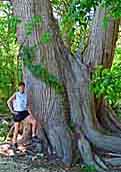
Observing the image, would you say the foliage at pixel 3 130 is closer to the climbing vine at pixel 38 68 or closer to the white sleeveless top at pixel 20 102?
the white sleeveless top at pixel 20 102

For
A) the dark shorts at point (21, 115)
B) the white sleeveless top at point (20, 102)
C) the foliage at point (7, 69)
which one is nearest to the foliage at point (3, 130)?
the dark shorts at point (21, 115)

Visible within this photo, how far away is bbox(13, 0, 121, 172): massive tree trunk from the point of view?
873 cm

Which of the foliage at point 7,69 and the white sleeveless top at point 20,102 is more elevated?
the foliage at point 7,69

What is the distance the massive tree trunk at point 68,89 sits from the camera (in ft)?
28.6

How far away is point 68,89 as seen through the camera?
351 inches

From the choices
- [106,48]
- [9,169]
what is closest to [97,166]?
[9,169]

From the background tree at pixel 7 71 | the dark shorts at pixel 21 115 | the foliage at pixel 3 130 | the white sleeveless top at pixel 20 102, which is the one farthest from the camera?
the background tree at pixel 7 71

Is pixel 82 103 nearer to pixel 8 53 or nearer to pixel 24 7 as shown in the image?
pixel 24 7

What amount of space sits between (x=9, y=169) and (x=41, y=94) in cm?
166

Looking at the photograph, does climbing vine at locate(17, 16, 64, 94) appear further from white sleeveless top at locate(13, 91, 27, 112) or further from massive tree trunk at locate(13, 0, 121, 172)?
white sleeveless top at locate(13, 91, 27, 112)

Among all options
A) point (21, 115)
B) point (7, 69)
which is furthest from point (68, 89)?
point (7, 69)

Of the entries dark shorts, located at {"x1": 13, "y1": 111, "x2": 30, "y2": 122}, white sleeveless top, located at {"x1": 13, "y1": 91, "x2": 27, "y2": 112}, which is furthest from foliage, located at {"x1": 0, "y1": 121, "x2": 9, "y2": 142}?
white sleeveless top, located at {"x1": 13, "y1": 91, "x2": 27, "y2": 112}

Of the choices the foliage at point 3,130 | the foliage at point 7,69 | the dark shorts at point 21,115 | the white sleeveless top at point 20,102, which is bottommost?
the foliage at point 3,130

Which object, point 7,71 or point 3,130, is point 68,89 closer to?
point 3,130
